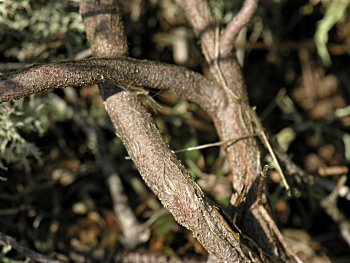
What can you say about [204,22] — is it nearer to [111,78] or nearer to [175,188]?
[111,78]

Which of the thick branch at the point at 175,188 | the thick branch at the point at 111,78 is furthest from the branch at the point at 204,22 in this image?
Answer: the thick branch at the point at 175,188

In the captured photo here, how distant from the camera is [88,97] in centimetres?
201

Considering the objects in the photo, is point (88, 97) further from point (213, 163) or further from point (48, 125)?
point (213, 163)

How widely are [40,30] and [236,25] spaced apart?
75 centimetres

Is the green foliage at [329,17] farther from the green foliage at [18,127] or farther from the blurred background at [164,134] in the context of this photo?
the green foliage at [18,127]

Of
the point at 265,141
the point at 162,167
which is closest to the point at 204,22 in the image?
the point at 265,141

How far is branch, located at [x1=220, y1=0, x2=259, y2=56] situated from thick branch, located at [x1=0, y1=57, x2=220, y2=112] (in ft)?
0.41

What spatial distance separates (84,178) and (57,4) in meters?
0.65

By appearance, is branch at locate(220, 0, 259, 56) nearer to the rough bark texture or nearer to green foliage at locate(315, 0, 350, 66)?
the rough bark texture

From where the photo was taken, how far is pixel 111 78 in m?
1.16

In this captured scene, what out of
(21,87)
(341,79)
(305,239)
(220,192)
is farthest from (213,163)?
(21,87)

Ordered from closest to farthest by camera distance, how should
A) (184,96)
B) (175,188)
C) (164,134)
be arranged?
(175,188), (184,96), (164,134)

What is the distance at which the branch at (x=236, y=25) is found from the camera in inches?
56.9

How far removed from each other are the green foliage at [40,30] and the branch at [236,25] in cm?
54
